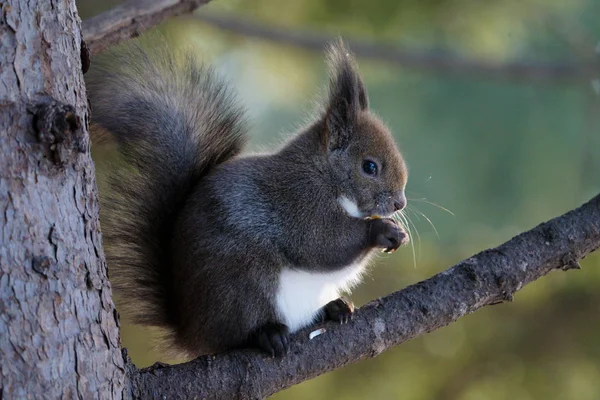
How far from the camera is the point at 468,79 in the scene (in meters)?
4.49

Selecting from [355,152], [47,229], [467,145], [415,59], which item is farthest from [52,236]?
[467,145]

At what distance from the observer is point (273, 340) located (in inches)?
71.4

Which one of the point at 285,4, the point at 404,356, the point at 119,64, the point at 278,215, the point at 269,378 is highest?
the point at 119,64

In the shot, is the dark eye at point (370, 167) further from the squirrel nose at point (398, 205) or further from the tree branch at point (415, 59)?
the tree branch at point (415, 59)

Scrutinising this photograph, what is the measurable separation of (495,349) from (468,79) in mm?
1863

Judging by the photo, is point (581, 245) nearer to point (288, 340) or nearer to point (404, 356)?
point (288, 340)

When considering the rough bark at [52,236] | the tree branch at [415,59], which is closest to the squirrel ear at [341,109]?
the rough bark at [52,236]

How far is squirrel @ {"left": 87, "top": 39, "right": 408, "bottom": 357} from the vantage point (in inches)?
75.5

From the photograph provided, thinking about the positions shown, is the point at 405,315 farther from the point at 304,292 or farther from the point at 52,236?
the point at 52,236

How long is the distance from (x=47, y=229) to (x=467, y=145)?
3553 millimetres

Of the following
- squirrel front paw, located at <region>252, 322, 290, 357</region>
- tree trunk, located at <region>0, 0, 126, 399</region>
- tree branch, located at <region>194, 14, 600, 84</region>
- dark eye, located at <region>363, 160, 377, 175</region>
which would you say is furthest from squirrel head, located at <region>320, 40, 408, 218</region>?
tree branch, located at <region>194, 14, 600, 84</region>

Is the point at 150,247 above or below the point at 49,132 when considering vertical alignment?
below

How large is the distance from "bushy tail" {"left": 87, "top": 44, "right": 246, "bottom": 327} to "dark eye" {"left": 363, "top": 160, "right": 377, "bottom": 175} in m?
0.49

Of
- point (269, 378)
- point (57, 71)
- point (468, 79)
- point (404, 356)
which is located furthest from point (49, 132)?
point (468, 79)
